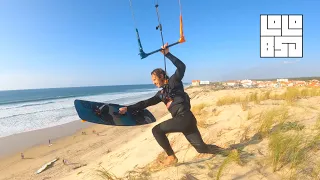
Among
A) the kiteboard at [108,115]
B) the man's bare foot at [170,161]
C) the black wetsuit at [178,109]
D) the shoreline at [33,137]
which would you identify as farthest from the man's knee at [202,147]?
the shoreline at [33,137]

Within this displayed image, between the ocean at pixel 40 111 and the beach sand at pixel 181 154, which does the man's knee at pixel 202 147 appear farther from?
the ocean at pixel 40 111

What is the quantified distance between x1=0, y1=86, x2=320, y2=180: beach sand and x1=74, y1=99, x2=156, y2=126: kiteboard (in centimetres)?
94

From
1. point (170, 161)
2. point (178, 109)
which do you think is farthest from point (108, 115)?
point (178, 109)

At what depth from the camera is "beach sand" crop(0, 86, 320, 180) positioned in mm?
3135

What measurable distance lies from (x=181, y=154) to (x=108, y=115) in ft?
6.18

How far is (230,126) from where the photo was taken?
19.2 ft

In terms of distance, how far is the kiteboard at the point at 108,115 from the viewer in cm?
498

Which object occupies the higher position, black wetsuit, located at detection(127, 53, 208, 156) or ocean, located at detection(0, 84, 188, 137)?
black wetsuit, located at detection(127, 53, 208, 156)

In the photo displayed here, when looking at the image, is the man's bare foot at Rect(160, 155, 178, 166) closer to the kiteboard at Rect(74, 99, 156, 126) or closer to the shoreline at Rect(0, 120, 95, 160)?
the kiteboard at Rect(74, 99, 156, 126)

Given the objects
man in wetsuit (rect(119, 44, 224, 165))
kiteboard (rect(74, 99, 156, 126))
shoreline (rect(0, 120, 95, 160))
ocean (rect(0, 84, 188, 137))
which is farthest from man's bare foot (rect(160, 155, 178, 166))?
ocean (rect(0, 84, 188, 137))

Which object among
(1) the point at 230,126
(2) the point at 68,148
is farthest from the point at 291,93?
(2) the point at 68,148

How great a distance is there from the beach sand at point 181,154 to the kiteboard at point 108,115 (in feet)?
3.08

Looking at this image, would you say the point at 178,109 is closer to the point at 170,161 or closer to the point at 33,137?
the point at 170,161

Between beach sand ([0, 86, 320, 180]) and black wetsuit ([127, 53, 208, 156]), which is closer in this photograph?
beach sand ([0, 86, 320, 180])
